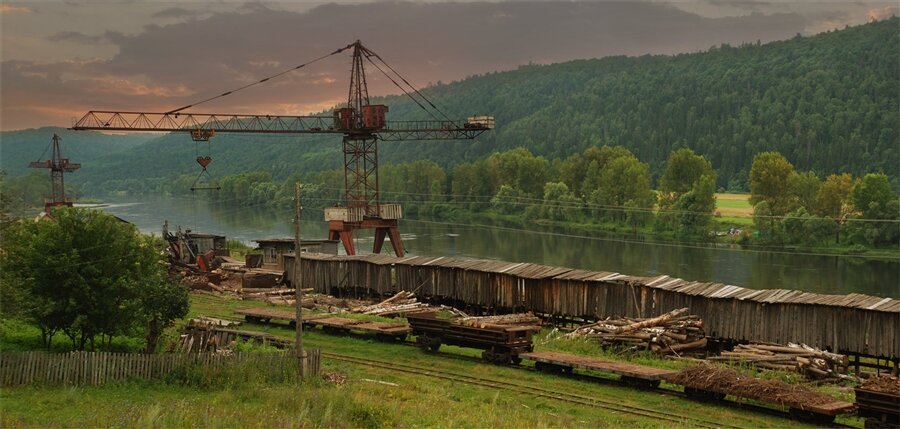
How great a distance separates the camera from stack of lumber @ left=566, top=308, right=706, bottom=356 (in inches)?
1177

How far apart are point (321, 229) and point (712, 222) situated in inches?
2124

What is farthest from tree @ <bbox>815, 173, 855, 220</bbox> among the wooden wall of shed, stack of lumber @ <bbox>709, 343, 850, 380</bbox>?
stack of lumber @ <bbox>709, 343, 850, 380</bbox>

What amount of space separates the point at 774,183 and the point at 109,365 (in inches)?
3464

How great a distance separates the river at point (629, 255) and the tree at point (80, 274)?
47037 mm

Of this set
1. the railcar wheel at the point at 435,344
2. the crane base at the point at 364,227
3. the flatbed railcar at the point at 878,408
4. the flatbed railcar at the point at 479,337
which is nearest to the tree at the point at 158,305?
the flatbed railcar at the point at 479,337

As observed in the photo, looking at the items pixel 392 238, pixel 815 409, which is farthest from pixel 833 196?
pixel 815 409

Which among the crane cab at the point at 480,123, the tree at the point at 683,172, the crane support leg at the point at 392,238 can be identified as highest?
the crane cab at the point at 480,123

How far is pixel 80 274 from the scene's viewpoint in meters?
27.1

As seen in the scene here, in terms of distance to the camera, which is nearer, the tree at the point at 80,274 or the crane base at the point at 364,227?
the tree at the point at 80,274

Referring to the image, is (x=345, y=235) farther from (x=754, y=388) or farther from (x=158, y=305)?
(x=754, y=388)

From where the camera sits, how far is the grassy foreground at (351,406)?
760 inches

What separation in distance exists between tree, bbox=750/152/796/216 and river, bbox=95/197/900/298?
12.8 m

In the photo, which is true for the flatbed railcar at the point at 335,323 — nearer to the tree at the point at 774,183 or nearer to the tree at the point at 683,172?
the tree at the point at 774,183

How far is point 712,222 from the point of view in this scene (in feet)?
321
